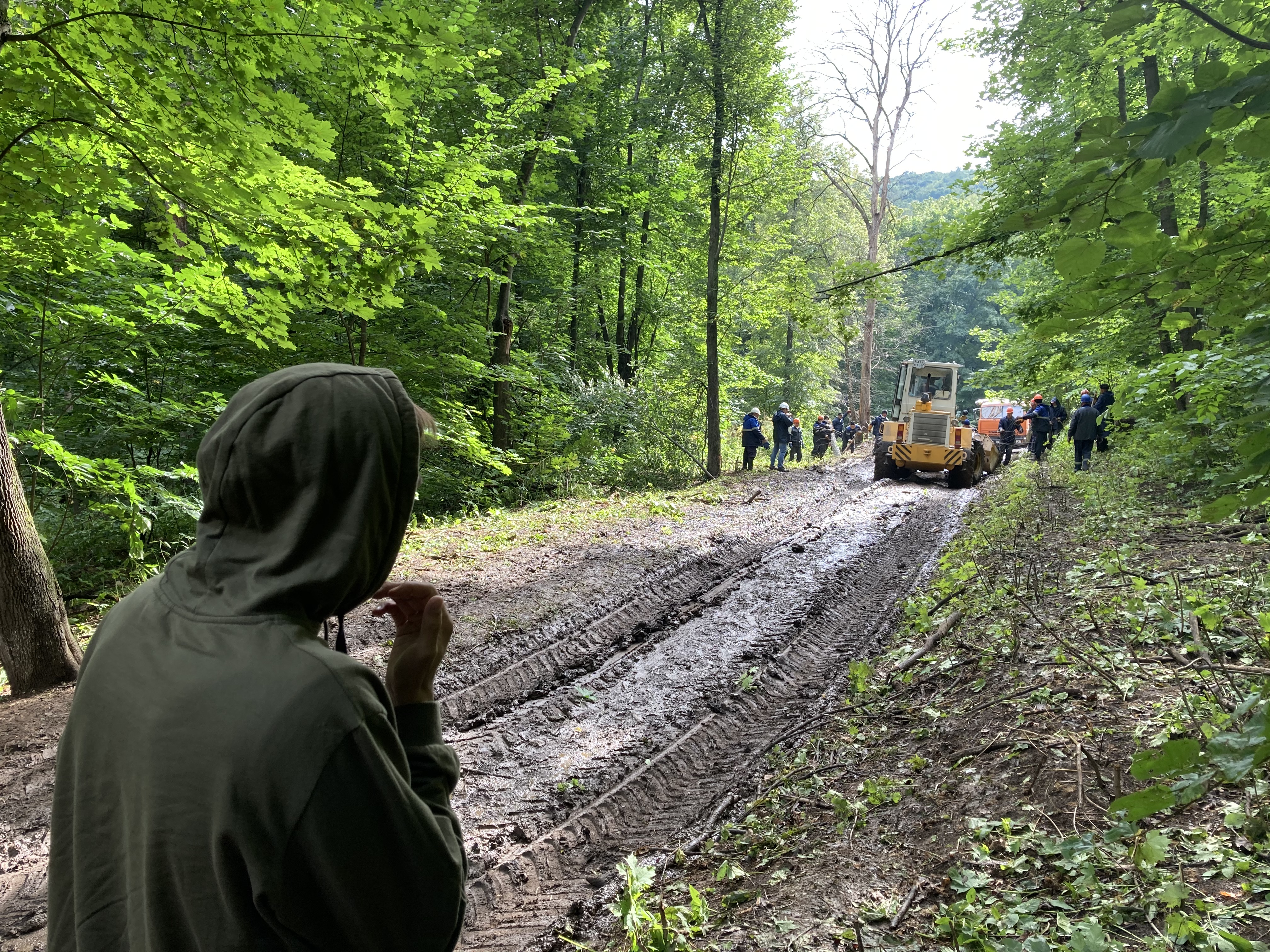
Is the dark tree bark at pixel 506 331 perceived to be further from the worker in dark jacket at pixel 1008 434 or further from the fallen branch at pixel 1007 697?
the worker in dark jacket at pixel 1008 434

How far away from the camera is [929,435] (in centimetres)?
1811

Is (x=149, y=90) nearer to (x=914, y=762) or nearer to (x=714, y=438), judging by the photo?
(x=914, y=762)

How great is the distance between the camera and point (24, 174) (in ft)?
15.8

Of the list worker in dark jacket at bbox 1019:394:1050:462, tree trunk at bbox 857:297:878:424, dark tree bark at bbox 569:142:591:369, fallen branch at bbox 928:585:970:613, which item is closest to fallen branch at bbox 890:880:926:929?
fallen branch at bbox 928:585:970:613

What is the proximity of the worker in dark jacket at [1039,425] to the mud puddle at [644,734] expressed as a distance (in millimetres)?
11492

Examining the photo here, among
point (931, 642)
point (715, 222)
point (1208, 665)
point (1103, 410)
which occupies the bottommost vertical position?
point (931, 642)

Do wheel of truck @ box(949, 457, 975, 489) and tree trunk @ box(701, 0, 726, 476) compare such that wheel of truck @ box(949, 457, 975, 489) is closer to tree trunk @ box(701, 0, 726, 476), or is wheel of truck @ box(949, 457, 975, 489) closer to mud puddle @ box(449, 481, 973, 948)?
tree trunk @ box(701, 0, 726, 476)

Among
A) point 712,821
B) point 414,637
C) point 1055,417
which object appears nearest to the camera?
point 414,637

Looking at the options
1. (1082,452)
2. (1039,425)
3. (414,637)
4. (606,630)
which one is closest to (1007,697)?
(606,630)

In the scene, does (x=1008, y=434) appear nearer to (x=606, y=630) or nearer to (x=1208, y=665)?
(x=606, y=630)

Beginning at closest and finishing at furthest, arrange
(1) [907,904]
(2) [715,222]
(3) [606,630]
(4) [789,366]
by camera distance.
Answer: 1. (1) [907,904]
2. (3) [606,630]
3. (2) [715,222]
4. (4) [789,366]

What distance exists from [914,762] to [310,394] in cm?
415

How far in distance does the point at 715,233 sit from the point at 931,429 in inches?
286

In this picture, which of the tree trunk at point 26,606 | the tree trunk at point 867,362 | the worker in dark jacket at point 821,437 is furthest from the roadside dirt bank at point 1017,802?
the tree trunk at point 867,362
